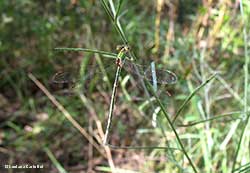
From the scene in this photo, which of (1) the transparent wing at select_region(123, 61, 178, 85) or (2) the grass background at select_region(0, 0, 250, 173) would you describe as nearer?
(1) the transparent wing at select_region(123, 61, 178, 85)

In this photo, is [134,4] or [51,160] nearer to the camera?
[51,160]

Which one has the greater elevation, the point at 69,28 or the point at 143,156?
the point at 69,28

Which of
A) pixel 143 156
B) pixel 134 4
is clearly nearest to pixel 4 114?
pixel 143 156

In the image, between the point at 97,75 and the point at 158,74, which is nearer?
the point at 158,74

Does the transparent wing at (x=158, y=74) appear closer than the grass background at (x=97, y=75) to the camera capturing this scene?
Yes

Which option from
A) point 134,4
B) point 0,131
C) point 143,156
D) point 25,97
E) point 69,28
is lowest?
point 143,156

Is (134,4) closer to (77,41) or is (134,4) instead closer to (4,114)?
(77,41)

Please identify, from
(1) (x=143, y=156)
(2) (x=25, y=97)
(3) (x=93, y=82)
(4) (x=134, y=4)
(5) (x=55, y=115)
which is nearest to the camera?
(1) (x=143, y=156)

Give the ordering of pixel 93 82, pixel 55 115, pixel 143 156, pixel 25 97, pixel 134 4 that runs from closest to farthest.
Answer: pixel 143 156, pixel 93 82, pixel 55 115, pixel 25 97, pixel 134 4
